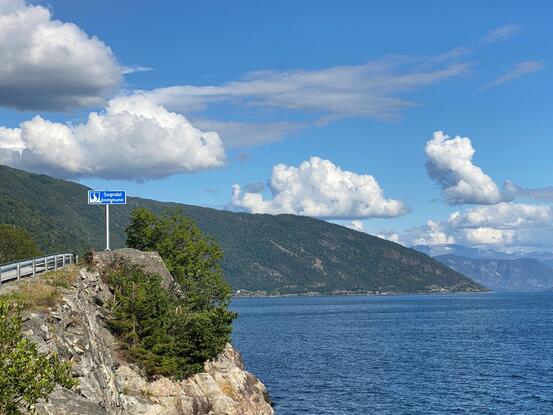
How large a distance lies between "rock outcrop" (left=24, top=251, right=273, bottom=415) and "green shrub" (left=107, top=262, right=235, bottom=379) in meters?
0.94

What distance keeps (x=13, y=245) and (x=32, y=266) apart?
83876 millimetres

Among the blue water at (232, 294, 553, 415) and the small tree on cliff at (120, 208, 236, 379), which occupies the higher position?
the small tree on cliff at (120, 208, 236, 379)

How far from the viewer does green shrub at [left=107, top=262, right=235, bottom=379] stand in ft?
151

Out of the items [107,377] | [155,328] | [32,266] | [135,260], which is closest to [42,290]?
[107,377]

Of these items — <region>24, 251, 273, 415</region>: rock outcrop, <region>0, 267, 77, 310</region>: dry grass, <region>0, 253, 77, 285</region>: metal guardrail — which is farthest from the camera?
<region>0, 253, 77, 285</region>: metal guardrail

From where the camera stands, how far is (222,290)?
78.8m

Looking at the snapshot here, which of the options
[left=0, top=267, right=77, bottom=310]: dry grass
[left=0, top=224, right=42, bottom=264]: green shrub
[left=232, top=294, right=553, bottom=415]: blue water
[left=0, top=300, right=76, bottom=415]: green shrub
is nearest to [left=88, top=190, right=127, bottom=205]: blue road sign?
[left=0, top=267, right=77, bottom=310]: dry grass

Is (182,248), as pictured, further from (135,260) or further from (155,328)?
(155,328)

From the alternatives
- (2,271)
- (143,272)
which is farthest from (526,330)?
(2,271)

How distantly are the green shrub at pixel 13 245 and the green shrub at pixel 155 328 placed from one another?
254 feet

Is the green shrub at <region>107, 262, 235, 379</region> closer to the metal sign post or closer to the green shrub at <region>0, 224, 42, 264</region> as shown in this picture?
the metal sign post

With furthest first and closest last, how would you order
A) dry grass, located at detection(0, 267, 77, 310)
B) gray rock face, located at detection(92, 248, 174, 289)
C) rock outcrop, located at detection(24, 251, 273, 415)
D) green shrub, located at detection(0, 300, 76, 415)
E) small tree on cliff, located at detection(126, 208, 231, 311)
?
small tree on cliff, located at detection(126, 208, 231, 311), gray rock face, located at detection(92, 248, 174, 289), dry grass, located at detection(0, 267, 77, 310), rock outcrop, located at detection(24, 251, 273, 415), green shrub, located at detection(0, 300, 76, 415)

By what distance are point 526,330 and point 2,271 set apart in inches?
5670

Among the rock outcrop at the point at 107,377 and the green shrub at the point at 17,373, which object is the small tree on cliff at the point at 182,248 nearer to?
the rock outcrop at the point at 107,377
